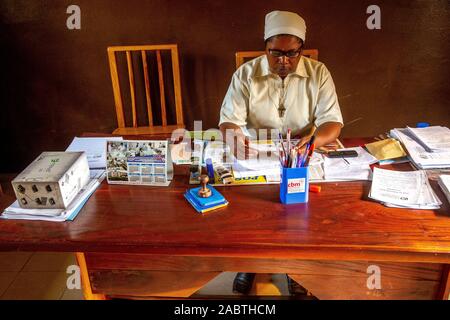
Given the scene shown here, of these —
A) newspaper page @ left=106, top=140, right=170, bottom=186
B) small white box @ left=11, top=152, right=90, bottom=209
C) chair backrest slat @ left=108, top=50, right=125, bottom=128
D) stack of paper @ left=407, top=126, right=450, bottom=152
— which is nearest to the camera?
small white box @ left=11, top=152, right=90, bottom=209

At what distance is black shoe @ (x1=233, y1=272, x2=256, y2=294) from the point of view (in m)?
1.84

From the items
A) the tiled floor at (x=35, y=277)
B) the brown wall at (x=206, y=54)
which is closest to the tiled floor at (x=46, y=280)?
the tiled floor at (x=35, y=277)

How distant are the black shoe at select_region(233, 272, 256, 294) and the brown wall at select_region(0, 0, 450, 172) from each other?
124cm

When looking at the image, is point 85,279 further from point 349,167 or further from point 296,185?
point 349,167

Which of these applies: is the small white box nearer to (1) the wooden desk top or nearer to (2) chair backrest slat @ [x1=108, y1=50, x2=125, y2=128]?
(1) the wooden desk top

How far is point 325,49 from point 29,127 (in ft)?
7.24

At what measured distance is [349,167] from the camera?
4.49 ft

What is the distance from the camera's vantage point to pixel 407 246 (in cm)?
98

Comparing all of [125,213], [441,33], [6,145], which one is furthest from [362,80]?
[6,145]

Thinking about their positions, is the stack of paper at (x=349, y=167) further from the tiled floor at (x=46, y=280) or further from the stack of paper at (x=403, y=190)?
the tiled floor at (x=46, y=280)

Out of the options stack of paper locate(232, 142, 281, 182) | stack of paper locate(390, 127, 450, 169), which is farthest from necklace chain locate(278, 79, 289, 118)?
stack of paper locate(390, 127, 450, 169)

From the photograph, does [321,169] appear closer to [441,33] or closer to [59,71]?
[441,33]

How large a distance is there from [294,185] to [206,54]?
5.32ft

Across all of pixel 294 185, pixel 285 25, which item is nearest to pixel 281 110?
pixel 285 25
